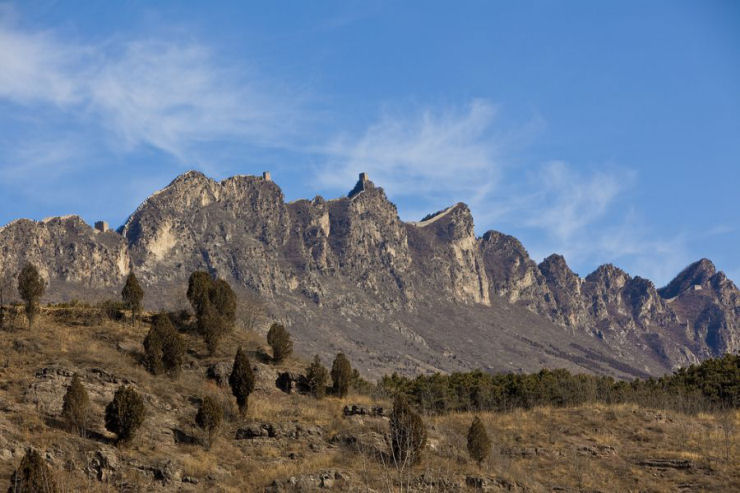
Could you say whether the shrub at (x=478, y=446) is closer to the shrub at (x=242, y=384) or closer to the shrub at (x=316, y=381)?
the shrub at (x=316, y=381)

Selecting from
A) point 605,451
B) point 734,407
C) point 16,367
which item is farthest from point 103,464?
point 734,407

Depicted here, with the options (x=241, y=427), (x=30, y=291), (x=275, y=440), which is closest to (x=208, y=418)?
(x=241, y=427)

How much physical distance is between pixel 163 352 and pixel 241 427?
11.1 meters

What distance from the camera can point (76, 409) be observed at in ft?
177

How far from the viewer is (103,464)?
165ft

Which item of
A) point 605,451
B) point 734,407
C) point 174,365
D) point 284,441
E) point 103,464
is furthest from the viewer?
point 734,407

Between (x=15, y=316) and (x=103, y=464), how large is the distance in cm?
2853

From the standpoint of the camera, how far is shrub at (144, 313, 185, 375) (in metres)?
68.8

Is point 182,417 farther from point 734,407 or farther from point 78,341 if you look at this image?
point 734,407

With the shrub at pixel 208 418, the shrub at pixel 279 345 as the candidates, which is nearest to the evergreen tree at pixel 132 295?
the shrub at pixel 279 345

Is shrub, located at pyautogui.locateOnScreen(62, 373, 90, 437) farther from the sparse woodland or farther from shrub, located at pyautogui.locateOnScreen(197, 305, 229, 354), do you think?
shrub, located at pyautogui.locateOnScreen(197, 305, 229, 354)

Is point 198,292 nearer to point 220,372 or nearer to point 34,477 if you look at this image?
point 220,372

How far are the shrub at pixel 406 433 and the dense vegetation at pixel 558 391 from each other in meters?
35.6

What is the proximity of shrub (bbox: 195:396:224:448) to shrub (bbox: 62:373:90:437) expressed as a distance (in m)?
8.00
